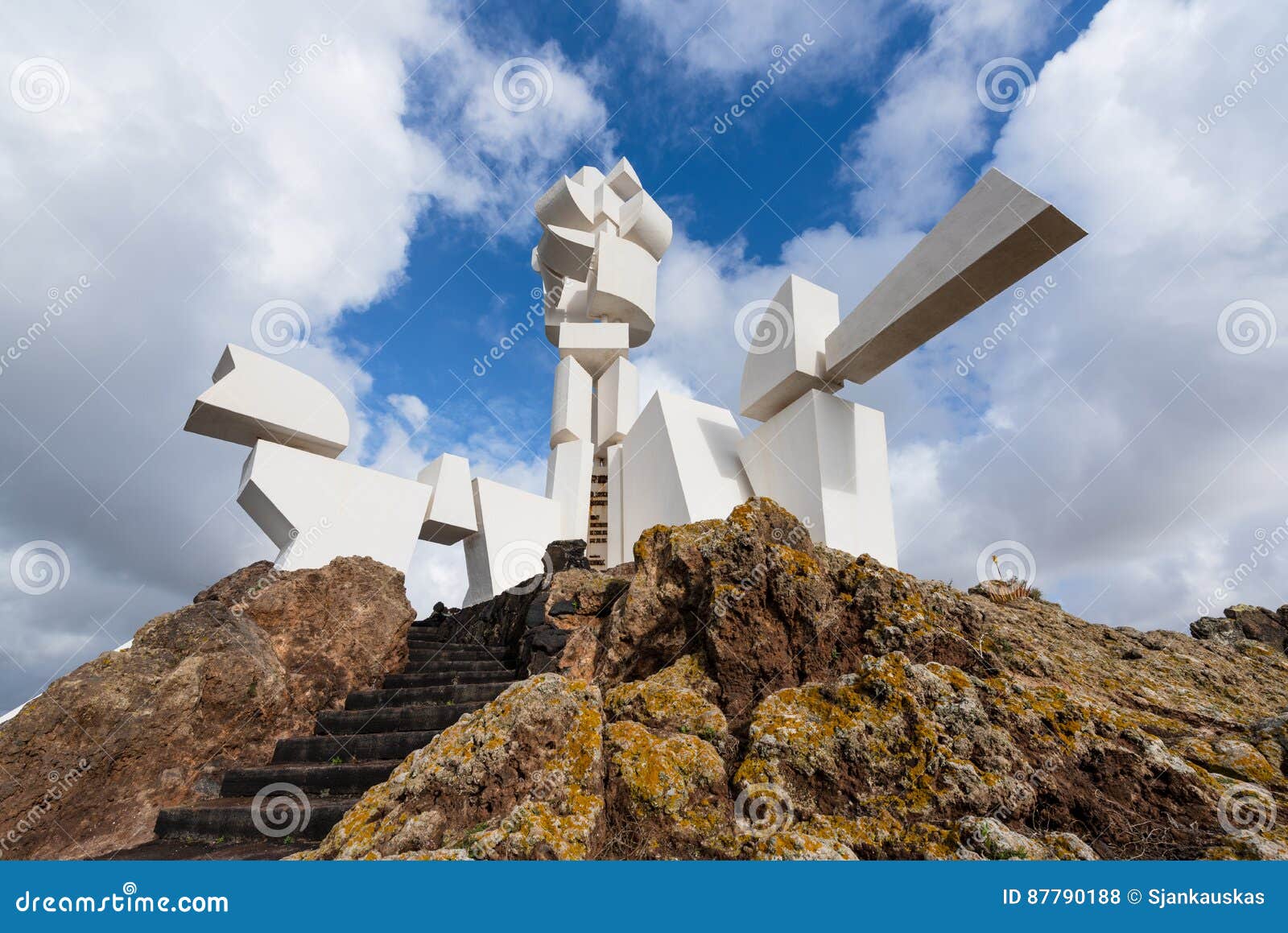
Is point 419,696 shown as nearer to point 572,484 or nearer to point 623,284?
point 572,484

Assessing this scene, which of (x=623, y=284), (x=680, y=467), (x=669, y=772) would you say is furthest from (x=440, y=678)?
(x=623, y=284)

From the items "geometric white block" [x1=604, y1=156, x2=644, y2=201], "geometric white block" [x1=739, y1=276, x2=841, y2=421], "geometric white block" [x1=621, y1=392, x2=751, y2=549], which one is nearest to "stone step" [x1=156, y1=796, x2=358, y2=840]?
"geometric white block" [x1=621, y1=392, x2=751, y2=549]

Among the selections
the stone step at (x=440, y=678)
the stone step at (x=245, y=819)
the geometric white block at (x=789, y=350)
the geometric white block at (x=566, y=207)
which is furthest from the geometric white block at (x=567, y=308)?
the stone step at (x=245, y=819)

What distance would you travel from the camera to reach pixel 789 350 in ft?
43.3

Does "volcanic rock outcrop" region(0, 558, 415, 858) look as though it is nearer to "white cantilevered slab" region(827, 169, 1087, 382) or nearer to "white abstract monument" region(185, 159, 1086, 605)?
"white abstract monument" region(185, 159, 1086, 605)

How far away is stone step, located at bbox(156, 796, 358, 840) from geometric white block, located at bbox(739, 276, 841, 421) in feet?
35.9

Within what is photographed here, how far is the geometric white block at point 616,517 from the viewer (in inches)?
611

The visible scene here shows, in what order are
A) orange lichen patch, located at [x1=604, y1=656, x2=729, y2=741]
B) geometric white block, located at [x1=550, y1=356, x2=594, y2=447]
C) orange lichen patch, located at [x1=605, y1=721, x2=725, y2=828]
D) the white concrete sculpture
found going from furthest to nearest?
geometric white block, located at [x1=550, y1=356, x2=594, y2=447] → the white concrete sculpture → orange lichen patch, located at [x1=604, y1=656, x2=729, y2=741] → orange lichen patch, located at [x1=605, y1=721, x2=725, y2=828]

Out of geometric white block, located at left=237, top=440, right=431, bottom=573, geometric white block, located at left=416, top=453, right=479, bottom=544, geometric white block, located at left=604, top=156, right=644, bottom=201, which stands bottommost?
geometric white block, located at left=237, top=440, right=431, bottom=573

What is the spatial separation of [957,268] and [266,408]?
12.8m

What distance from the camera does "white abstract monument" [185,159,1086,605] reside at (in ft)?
33.4

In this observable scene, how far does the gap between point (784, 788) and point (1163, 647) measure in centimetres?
511

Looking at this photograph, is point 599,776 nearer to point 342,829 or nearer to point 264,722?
point 342,829

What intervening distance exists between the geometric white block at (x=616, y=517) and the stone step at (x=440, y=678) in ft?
25.1
